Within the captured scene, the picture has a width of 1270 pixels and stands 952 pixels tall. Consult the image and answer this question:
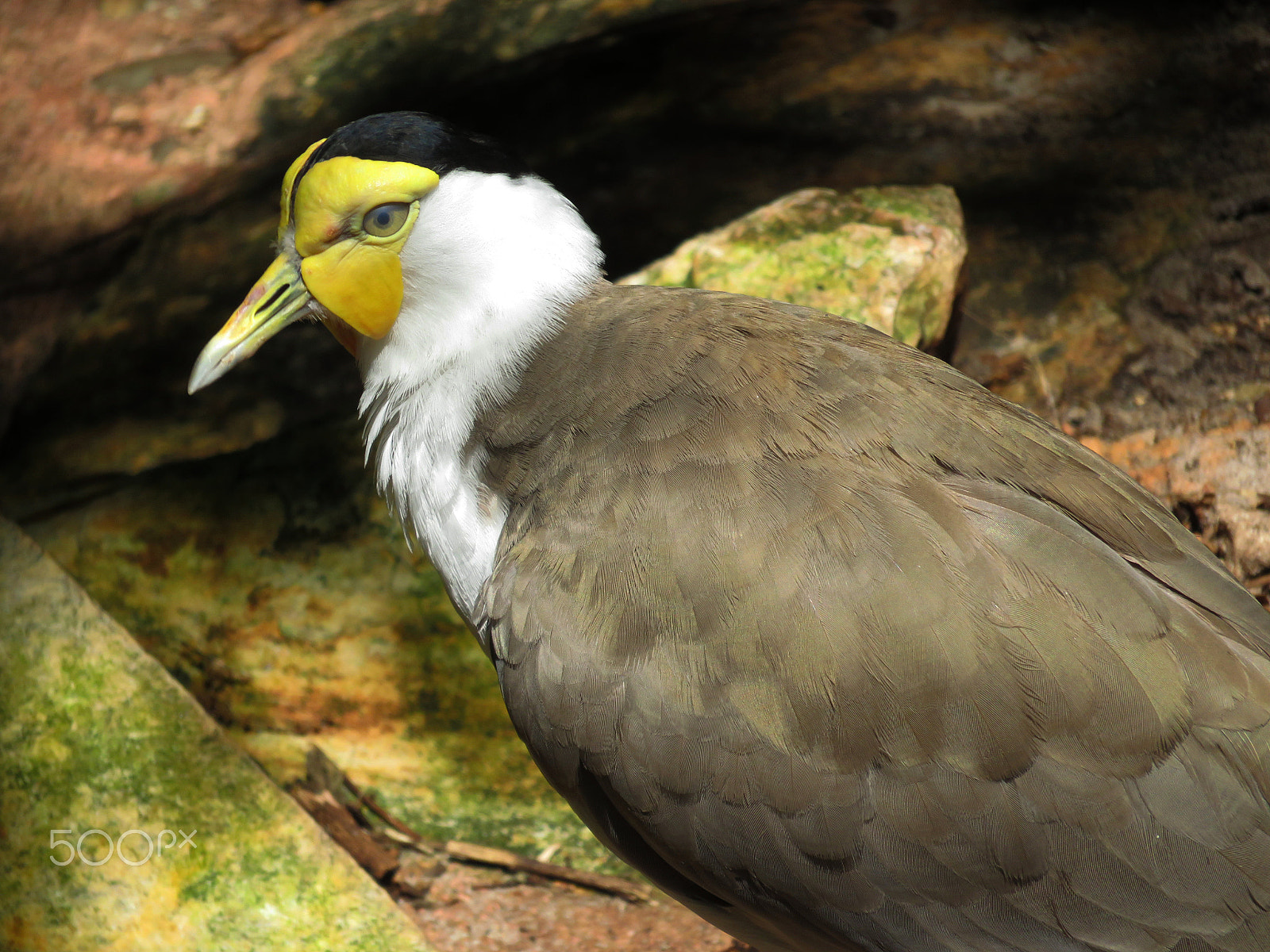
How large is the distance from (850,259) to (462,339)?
4.81 feet

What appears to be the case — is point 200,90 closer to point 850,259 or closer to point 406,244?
point 406,244

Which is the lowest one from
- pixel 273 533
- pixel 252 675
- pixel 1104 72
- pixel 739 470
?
pixel 252 675

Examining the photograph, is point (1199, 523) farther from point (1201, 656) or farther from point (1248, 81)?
point (1248, 81)

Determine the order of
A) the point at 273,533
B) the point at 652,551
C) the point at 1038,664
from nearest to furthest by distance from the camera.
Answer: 1. the point at 1038,664
2. the point at 652,551
3. the point at 273,533

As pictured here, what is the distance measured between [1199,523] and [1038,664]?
1.55 meters

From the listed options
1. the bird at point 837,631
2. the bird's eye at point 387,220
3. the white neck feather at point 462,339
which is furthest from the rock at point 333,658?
the bird's eye at point 387,220

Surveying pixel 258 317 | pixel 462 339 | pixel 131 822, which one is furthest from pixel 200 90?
pixel 131 822

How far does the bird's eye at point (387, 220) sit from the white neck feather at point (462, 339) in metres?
0.03

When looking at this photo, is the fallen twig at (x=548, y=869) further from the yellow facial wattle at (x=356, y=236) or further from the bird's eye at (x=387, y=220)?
the bird's eye at (x=387, y=220)

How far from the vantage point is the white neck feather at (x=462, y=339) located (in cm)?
246

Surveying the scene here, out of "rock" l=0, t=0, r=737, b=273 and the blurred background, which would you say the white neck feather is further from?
"rock" l=0, t=0, r=737, b=273

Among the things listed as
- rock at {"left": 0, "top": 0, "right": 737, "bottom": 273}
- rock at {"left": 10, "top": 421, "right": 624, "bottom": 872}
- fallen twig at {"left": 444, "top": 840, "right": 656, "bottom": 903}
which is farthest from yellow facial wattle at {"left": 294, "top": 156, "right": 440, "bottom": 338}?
rock at {"left": 0, "top": 0, "right": 737, "bottom": 273}

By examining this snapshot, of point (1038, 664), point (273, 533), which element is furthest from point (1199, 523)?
point (273, 533)

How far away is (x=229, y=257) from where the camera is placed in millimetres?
4176
